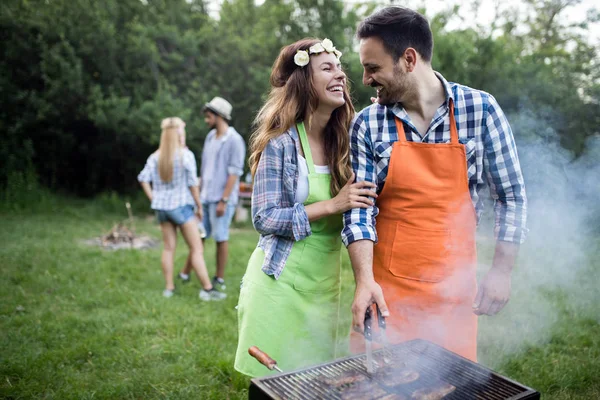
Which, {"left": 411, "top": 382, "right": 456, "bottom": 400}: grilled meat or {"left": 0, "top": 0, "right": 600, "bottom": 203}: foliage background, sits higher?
{"left": 0, "top": 0, "right": 600, "bottom": 203}: foliage background

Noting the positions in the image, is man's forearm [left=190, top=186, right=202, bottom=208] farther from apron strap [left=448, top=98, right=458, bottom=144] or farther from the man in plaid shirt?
apron strap [left=448, top=98, right=458, bottom=144]

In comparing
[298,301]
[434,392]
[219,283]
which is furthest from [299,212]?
[219,283]

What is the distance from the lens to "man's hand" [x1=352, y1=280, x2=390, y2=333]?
191 centimetres

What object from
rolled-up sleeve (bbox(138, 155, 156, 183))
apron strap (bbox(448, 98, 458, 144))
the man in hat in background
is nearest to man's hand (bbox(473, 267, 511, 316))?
apron strap (bbox(448, 98, 458, 144))

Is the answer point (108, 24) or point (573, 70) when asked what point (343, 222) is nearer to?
point (573, 70)

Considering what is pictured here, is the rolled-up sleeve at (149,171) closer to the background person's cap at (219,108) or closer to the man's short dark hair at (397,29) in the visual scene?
the background person's cap at (219,108)

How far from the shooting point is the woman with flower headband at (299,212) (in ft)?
7.05

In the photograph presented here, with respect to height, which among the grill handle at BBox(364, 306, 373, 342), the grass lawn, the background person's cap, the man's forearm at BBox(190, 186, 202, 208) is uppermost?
the background person's cap

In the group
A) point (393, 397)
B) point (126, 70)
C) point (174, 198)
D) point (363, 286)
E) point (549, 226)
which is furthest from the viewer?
point (126, 70)

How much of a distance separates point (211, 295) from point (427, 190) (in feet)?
11.9

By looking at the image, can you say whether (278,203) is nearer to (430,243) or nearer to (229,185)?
(430,243)

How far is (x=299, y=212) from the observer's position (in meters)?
2.10

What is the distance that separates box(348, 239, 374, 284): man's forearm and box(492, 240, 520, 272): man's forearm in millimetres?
578

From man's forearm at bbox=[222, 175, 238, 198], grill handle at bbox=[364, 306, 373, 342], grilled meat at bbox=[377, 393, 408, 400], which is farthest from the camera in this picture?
man's forearm at bbox=[222, 175, 238, 198]
